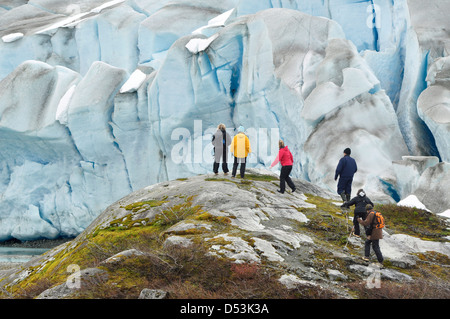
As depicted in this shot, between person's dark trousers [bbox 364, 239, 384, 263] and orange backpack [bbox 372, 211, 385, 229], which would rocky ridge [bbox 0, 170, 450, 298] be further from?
orange backpack [bbox 372, 211, 385, 229]

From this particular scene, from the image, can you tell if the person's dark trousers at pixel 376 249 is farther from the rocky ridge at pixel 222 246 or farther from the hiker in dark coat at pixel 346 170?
the hiker in dark coat at pixel 346 170

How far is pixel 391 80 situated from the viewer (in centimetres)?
2367

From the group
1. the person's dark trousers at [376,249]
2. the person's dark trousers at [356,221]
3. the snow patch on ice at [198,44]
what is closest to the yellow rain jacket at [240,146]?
the person's dark trousers at [356,221]

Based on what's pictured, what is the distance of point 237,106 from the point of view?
24.5 metres

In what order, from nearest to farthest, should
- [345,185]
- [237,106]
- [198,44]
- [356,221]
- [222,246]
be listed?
1. [222,246]
2. [356,221]
3. [345,185]
4. [198,44]
5. [237,106]

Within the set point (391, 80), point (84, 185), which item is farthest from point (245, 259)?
point (84, 185)

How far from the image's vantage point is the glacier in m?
19.2

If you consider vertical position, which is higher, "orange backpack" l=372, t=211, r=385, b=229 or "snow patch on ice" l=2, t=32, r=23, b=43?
"snow patch on ice" l=2, t=32, r=23, b=43

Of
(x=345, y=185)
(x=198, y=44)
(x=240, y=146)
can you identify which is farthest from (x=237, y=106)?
(x=345, y=185)

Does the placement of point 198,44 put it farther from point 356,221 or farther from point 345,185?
point 356,221

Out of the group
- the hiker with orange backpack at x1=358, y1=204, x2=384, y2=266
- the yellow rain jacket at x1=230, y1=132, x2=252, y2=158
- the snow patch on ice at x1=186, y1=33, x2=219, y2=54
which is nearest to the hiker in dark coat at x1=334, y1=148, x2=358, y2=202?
the yellow rain jacket at x1=230, y1=132, x2=252, y2=158

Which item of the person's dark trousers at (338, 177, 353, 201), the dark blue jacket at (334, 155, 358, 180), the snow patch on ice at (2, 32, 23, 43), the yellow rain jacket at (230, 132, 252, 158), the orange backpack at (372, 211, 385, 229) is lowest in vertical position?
the person's dark trousers at (338, 177, 353, 201)
